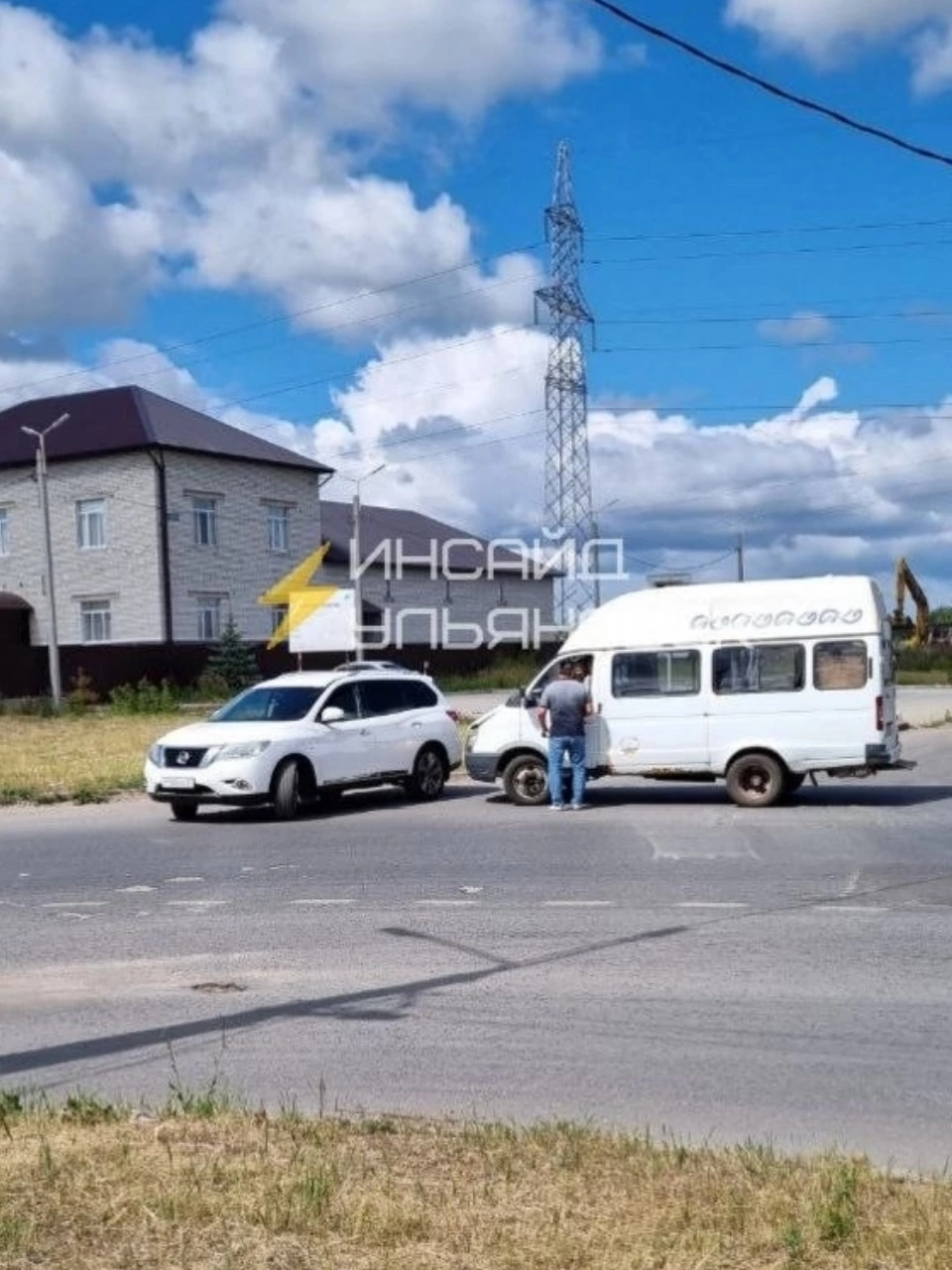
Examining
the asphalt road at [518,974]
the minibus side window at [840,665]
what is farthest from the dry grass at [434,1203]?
the minibus side window at [840,665]

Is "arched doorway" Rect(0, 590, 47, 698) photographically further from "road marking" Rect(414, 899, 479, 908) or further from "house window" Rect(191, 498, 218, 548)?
"road marking" Rect(414, 899, 479, 908)

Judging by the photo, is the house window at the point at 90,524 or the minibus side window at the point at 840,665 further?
the house window at the point at 90,524

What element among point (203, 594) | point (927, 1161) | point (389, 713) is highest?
point (203, 594)

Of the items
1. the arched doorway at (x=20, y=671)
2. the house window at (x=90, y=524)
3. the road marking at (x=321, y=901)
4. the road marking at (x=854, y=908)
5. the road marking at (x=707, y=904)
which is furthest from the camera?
the house window at (x=90, y=524)

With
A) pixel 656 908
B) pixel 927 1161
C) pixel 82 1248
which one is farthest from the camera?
pixel 656 908

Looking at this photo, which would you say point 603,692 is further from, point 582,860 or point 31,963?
point 31,963

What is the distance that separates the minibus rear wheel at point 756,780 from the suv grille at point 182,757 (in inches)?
246

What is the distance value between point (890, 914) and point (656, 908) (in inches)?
65.3

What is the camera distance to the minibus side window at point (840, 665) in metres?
18.1

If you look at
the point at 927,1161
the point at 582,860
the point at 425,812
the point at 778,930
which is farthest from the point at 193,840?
the point at 927,1161

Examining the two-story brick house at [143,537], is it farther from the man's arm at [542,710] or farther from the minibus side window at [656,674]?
the minibus side window at [656,674]

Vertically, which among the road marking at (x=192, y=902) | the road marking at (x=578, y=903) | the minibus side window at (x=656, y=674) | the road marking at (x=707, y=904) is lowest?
the road marking at (x=707, y=904)

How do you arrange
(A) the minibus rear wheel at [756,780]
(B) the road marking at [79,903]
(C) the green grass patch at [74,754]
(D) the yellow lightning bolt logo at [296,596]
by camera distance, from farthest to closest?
(D) the yellow lightning bolt logo at [296,596]
(C) the green grass patch at [74,754]
(A) the minibus rear wheel at [756,780]
(B) the road marking at [79,903]

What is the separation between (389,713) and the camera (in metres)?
20.5
